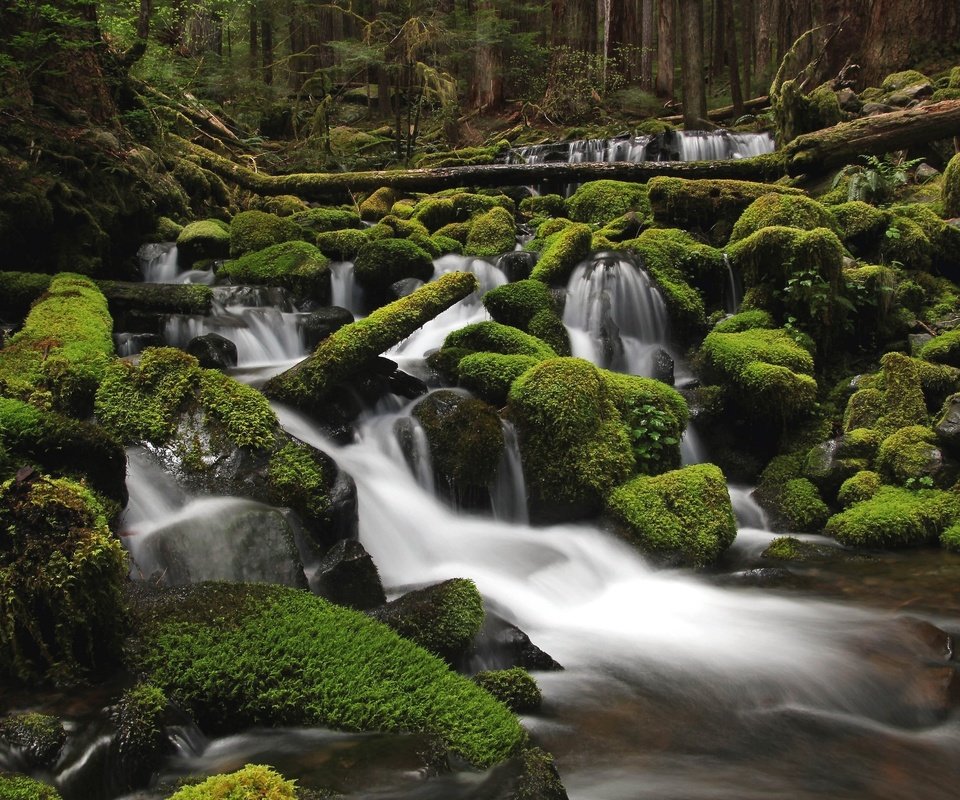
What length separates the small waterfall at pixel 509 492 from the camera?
22.9 ft

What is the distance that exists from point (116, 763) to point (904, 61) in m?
20.1

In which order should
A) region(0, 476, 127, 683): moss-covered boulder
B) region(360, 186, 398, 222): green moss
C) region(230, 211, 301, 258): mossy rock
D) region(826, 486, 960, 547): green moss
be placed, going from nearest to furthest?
region(0, 476, 127, 683): moss-covered boulder < region(826, 486, 960, 547): green moss < region(230, 211, 301, 258): mossy rock < region(360, 186, 398, 222): green moss

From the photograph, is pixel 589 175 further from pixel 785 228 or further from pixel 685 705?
pixel 685 705

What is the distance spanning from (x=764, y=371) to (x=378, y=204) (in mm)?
9245

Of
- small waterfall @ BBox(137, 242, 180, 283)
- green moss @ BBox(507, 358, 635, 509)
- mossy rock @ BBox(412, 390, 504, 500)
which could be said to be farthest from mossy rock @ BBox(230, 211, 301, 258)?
green moss @ BBox(507, 358, 635, 509)

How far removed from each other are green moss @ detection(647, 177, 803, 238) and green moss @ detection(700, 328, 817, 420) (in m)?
3.17

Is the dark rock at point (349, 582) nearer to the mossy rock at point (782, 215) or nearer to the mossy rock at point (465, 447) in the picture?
the mossy rock at point (465, 447)

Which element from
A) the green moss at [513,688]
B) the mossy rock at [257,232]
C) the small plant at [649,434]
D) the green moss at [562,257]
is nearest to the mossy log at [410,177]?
the mossy rock at [257,232]

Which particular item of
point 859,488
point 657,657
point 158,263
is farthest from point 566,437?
point 158,263

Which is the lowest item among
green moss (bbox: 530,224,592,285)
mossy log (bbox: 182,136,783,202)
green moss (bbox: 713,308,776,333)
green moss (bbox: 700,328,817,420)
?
green moss (bbox: 700,328,817,420)

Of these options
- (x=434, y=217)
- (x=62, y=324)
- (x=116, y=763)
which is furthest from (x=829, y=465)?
(x=434, y=217)

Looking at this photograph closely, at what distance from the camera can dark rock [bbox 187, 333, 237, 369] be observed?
7922 mm

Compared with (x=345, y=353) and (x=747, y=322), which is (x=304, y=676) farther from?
(x=747, y=322)

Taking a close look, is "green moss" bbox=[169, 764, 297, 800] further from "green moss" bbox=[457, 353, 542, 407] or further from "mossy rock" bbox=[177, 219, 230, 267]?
"mossy rock" bbox=[177, 219, 230, 267]
